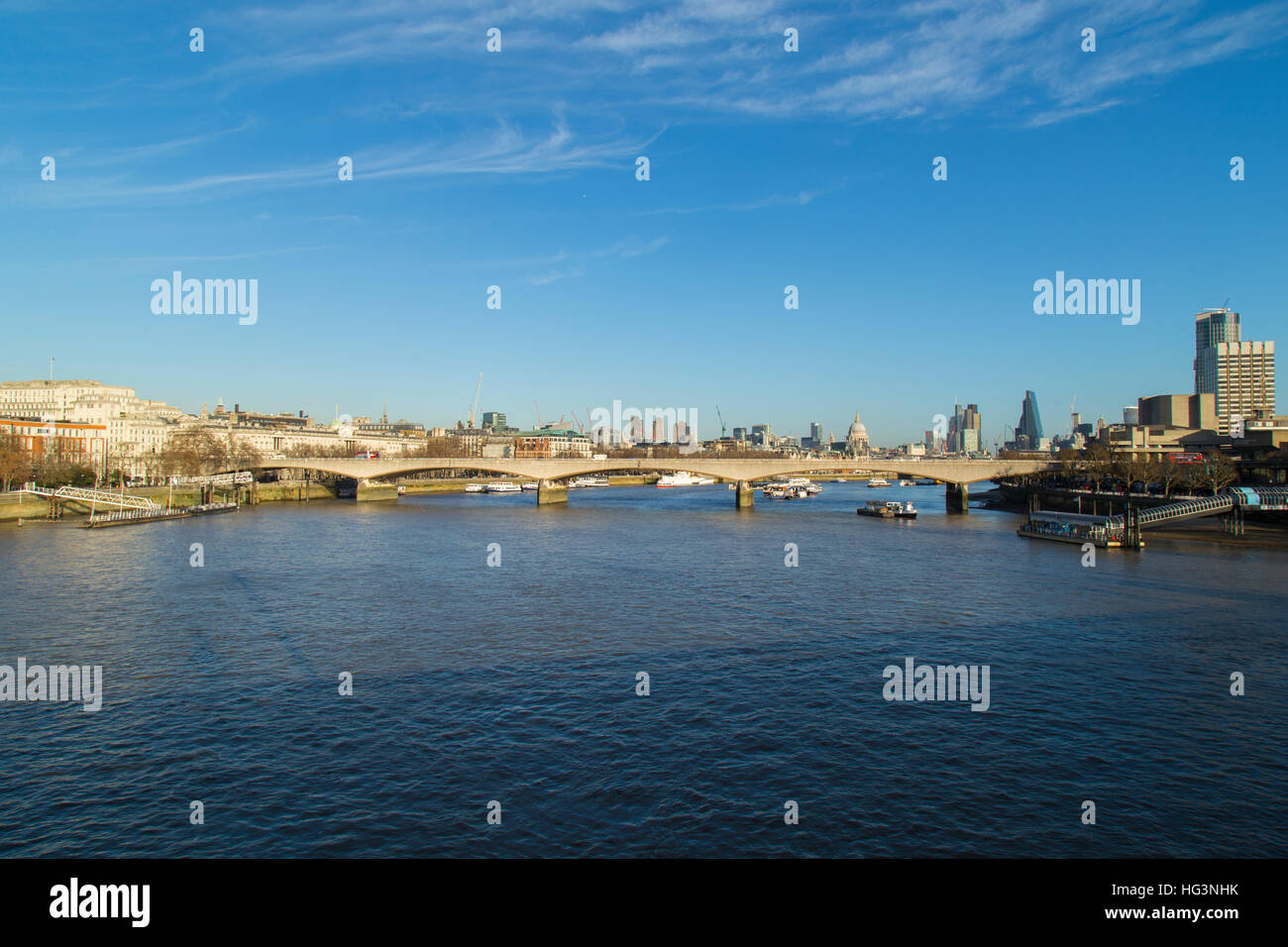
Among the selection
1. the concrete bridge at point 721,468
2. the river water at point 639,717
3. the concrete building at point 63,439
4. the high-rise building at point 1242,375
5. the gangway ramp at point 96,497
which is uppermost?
the high-rise building at point 1242,375

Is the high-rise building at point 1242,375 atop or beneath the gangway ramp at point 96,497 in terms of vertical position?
atop

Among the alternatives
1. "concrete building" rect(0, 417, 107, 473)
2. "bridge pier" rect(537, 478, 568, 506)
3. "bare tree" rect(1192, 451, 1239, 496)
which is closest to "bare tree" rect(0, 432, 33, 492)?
"concrete building" rect(0, 417, 107, 473)

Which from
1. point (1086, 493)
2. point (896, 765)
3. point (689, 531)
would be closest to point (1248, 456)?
point (1086, 493)

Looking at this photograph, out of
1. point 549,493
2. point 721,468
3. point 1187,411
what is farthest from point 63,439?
point 1187,411

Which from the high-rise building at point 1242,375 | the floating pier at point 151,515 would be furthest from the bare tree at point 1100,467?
the high-rise building at point 1242,375

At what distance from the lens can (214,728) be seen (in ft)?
48.4

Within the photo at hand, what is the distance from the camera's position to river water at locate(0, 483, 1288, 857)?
11062 millimetres

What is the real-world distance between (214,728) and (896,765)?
11975 mm

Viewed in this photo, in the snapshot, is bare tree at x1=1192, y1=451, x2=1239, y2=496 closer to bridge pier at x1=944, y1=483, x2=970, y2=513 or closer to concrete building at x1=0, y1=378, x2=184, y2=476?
bridge pier at x1=944, y1=483, x2=970, y2=513

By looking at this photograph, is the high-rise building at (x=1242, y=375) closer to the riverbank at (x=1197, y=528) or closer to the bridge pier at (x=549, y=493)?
the riverbank at (x=1197, y=528)

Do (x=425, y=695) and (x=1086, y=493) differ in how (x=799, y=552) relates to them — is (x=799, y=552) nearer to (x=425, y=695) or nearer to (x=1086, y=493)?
(x=425, y=695)

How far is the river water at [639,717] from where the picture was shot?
11.1m

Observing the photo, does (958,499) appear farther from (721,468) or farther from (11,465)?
(11,465)

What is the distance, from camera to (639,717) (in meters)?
15.4
